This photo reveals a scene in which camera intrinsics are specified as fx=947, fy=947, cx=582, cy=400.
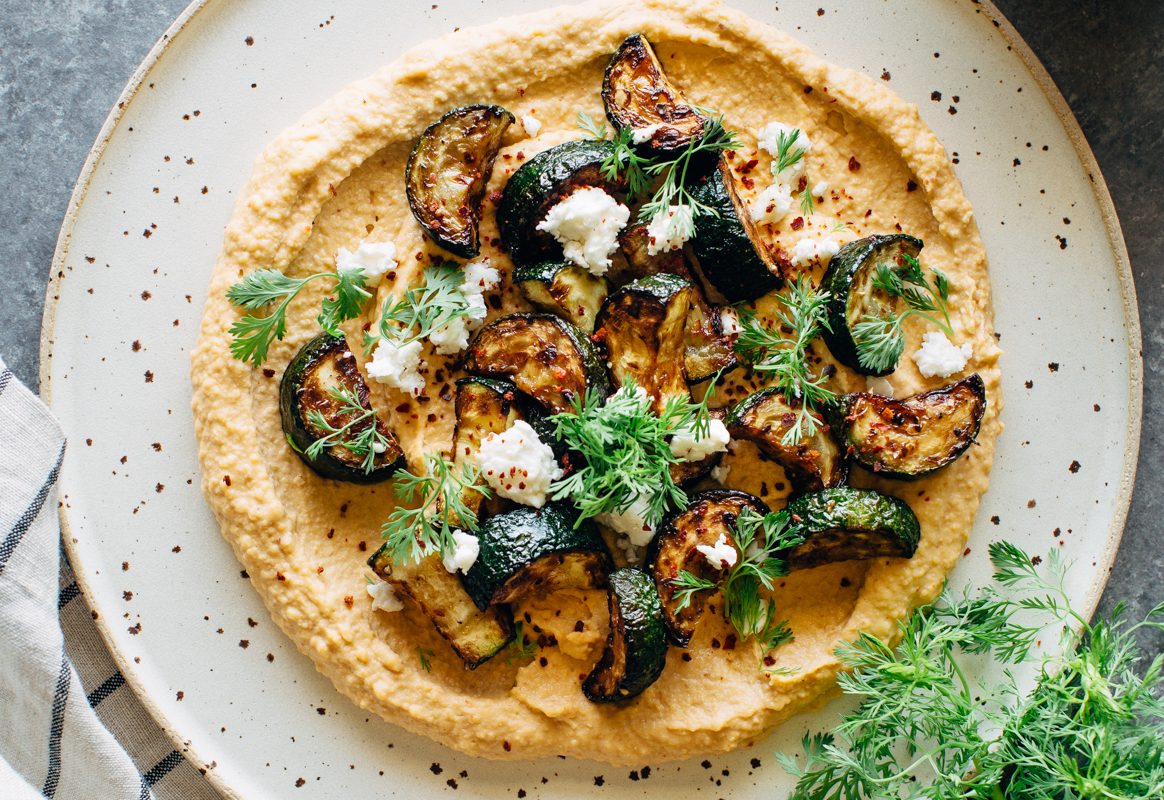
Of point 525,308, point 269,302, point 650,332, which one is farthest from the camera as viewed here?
point 525,308

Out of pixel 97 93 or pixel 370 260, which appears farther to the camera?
pixel 97 93

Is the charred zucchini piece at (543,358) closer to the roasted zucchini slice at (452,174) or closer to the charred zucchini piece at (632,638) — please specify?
the roasted zucchini slice at (452,174)

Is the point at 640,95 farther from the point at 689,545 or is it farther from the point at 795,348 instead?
the point at 689,545

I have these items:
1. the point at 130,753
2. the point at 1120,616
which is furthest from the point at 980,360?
the point at 130,753

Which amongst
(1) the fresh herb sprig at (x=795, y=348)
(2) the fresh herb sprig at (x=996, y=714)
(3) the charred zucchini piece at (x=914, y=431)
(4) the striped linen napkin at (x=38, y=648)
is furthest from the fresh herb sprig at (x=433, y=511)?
(2) the fresh herb sprig at (x=996, y=714)

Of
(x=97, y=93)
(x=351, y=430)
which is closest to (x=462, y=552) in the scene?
(x=351, y=430)

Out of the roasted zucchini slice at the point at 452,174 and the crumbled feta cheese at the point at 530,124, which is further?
the crumbled feta cheese at the point at 530,124
